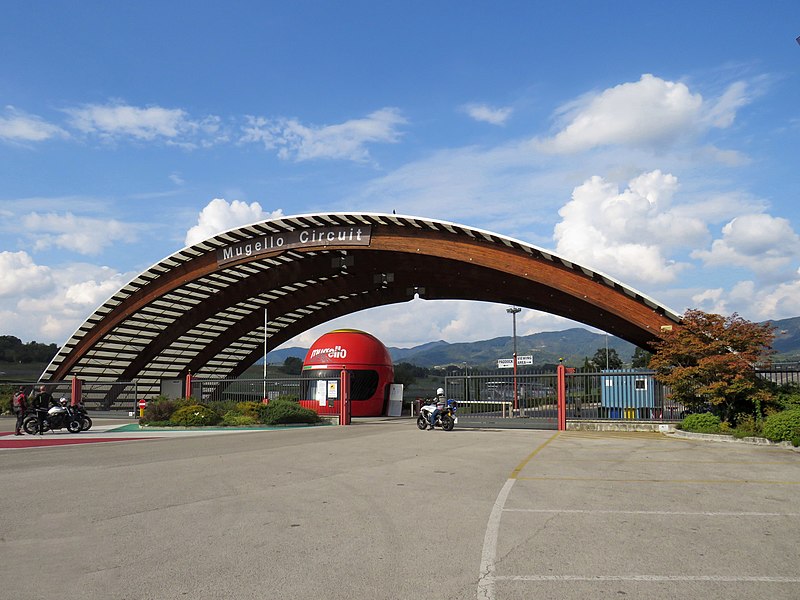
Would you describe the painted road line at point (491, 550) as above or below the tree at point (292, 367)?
below

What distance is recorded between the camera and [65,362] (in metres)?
47.0

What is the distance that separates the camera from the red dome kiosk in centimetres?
3859

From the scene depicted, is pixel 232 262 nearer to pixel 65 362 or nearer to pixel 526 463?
pixel 65 362

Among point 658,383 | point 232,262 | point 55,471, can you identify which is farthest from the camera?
point 232,262

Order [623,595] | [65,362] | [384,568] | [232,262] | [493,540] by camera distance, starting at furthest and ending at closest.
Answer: [65,362], [232,262], [493,540], [384,568], [623,595]

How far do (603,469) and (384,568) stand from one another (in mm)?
8224

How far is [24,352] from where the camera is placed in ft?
358

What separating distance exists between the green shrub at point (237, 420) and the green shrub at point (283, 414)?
0.57 metres

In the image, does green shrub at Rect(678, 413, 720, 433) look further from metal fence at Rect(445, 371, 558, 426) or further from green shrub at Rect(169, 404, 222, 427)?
green shrub at Rect(169, 404, 222, 427)

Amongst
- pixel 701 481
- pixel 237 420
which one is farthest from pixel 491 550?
pixel 237 420

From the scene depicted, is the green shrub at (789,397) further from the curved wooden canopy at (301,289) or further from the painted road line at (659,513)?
the painted road line at (659,513)

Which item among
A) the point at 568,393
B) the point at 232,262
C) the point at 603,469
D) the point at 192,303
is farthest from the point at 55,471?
the point at 192,303

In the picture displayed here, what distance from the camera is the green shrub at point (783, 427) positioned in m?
17.5

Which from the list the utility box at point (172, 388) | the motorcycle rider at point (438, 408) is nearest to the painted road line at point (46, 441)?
the motorcycle rider at point (438, 408)
